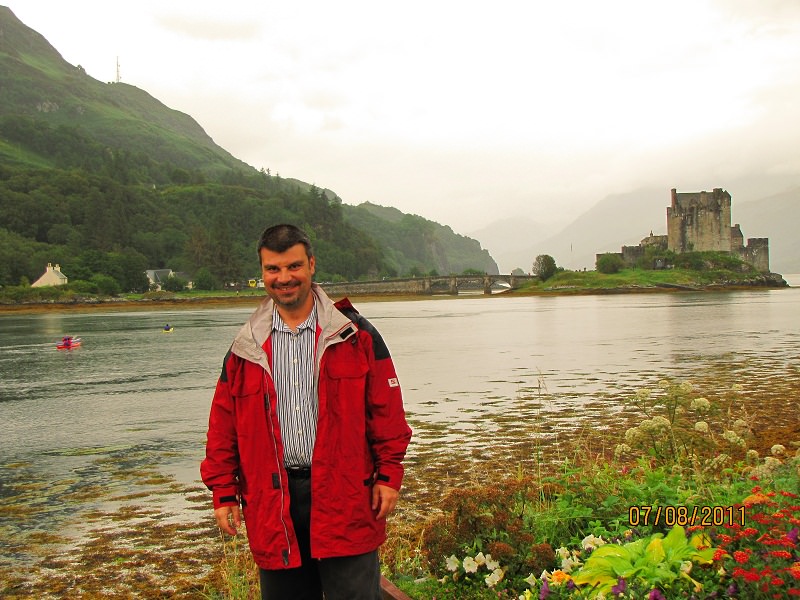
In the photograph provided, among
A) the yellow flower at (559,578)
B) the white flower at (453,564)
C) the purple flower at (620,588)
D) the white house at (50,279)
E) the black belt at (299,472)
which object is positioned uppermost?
the white house at (50,279)

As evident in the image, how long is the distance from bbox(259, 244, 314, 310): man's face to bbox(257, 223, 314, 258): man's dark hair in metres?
0.03

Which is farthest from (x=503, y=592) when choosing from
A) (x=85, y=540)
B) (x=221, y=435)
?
(x=85, y=540)

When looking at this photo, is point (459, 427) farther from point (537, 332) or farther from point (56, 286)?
point (56, 286)

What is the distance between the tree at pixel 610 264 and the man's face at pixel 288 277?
429 feet

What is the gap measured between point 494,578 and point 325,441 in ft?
5.58

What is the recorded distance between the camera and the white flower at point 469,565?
5.15m

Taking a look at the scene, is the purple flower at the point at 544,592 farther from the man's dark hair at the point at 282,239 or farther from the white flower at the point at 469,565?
the man's dark hair at the point at 282,239

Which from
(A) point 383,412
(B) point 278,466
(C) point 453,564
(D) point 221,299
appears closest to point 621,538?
(C) point 453,564

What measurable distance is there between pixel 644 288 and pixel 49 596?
11885 cm

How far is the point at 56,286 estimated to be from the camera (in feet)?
381

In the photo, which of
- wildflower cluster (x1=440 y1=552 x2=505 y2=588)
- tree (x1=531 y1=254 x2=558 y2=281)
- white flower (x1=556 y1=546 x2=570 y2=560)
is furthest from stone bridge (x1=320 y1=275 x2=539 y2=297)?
white flower (x1=556 y1=546 x2=570 y2=560)

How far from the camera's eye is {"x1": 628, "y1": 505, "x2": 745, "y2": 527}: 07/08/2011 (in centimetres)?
476

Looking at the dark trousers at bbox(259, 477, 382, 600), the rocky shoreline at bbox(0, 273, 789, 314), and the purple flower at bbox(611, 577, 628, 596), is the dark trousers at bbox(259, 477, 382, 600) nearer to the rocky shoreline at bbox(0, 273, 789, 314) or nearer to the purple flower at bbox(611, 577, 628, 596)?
the purple flower at bbox(611, 577, 628, 596)

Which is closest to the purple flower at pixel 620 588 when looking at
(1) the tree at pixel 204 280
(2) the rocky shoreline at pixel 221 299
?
(2) the rocky shoreline at pixel 221 299
